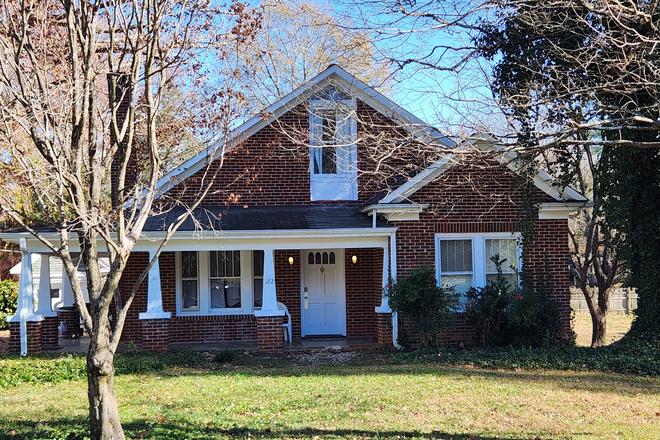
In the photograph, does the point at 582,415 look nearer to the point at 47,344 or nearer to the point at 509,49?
the point at 509,49

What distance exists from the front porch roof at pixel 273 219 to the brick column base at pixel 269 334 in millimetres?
1923

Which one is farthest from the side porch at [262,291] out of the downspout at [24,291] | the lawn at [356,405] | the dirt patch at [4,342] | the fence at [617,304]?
the fence at [617,304]

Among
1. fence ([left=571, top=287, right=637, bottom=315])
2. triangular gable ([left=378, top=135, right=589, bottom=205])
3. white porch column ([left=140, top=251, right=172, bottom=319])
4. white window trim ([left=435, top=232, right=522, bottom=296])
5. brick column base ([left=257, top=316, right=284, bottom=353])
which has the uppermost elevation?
triangular gable ([left=378, top=135, right=589, bottom=205])

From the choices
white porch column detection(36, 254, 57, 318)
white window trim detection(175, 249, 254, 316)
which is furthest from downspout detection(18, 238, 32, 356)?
white window trim detection(175, 249, 254, 316)

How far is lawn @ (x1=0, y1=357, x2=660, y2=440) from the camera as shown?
7.07 meters

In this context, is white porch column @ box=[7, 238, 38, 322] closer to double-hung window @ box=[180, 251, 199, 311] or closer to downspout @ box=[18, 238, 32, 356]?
downspout @ box=[18, 238, 32, 356]

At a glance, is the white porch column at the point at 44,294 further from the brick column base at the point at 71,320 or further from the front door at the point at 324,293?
the front door at the point at 324,293

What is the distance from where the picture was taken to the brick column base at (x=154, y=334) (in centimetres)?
1264

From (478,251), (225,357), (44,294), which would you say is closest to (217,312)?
(225,357)

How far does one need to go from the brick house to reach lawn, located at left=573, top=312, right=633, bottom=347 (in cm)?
680

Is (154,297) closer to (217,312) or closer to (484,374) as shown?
(217,312)

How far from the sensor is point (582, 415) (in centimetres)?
785

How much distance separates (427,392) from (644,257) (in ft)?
20.1

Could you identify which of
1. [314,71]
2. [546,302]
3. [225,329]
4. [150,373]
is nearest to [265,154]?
[225,329]
